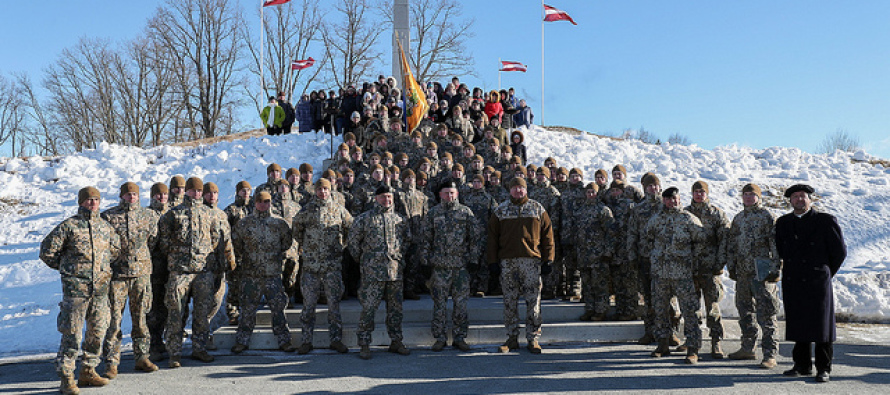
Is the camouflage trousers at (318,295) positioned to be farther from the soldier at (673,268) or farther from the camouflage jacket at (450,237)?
the soldier at (673,268)

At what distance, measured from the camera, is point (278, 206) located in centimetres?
866

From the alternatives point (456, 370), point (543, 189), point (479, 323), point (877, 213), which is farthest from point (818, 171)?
point (456, 370)

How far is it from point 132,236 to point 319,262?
211 cm

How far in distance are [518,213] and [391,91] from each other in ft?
33.4

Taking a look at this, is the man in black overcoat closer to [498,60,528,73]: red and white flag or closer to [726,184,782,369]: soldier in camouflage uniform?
[726,184,782,369]: soldier in camouflage uniform

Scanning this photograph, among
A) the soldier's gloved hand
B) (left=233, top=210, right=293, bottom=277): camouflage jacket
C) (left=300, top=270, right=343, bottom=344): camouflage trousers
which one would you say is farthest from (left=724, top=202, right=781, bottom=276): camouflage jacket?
(left=233, top=210, right=293, bottom=277): camouflage jacket

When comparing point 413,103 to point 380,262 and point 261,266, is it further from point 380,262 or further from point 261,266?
point 261,266

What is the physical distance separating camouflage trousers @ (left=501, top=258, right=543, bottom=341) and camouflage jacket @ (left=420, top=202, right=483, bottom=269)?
52 cm

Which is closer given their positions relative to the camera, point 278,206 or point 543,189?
point 278,206

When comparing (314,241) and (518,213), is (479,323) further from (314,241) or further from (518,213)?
(314,241)

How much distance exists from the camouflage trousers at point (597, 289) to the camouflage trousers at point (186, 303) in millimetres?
5055

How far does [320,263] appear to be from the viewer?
736 centimetres

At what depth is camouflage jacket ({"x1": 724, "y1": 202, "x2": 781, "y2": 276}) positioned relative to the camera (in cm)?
674

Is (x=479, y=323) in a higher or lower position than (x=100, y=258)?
lower
